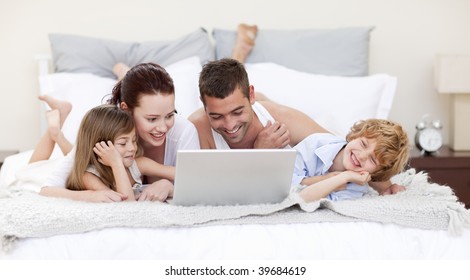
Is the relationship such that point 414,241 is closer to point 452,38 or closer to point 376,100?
point 376,100

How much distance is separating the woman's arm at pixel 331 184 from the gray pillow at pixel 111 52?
4.22 feet

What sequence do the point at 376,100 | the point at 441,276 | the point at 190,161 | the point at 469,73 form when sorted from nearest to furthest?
the point at 441,276 < the point at 190,161 < the point at 376,100 < the point at 469,73

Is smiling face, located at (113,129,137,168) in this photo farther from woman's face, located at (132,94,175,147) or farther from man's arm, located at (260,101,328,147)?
man's arm, located at (260,101,328,147)

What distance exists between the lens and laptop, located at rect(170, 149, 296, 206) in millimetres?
1765

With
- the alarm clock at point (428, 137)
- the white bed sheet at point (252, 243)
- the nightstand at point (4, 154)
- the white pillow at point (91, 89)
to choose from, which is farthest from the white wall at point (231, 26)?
the white bed sheet at point (252, 243)

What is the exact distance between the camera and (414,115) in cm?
348

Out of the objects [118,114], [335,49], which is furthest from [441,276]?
[335,49]

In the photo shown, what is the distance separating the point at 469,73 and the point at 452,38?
0.36 m

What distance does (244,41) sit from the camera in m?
3.16

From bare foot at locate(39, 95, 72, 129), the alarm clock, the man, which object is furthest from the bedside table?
bare foot at locate(39, 95, 72, 129)

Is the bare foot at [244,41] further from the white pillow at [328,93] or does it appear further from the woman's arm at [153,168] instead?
the woman's arm at [153,168]

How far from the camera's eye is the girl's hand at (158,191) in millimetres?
2004

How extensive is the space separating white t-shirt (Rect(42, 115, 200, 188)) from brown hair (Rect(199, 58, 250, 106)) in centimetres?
12

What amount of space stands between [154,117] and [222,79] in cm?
21
